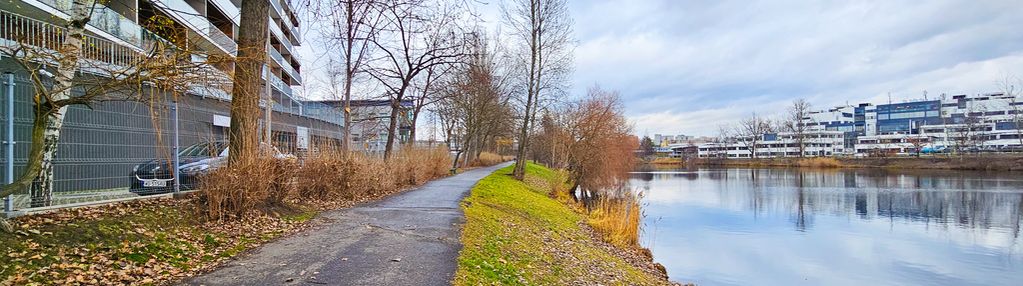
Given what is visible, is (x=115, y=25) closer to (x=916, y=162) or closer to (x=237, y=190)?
(x=237, y=190)

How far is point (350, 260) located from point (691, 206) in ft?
78.3

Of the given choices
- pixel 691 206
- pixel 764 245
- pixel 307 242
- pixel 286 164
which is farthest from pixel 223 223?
pixel 691 206

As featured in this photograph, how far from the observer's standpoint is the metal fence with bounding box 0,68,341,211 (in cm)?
732

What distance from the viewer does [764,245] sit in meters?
17.6

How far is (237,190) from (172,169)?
7.34ft

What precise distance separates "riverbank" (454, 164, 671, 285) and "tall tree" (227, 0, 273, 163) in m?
3.87

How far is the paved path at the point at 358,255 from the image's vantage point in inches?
239

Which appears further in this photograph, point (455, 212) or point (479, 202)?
point (479, 202)

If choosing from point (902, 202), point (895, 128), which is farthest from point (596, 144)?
point (895, 128)

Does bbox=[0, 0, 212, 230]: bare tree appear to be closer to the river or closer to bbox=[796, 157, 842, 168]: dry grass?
the river

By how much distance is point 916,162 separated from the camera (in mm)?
65000

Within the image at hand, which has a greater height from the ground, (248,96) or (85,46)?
(85,46)

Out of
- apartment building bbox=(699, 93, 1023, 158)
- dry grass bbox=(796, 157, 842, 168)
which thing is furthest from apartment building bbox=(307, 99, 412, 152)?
apartment building bbox=(699, 93, 1023, 158)

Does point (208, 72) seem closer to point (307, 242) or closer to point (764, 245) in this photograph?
point (307, 242)
